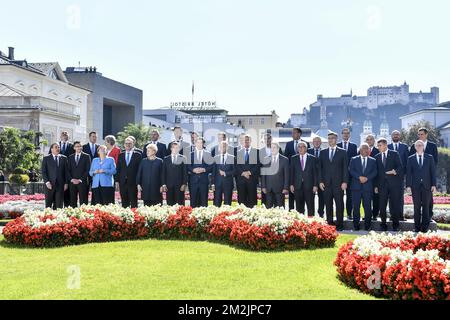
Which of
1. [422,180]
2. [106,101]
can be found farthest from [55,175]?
[106,101]

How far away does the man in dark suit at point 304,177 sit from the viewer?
44.5ft

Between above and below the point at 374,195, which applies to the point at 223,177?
above

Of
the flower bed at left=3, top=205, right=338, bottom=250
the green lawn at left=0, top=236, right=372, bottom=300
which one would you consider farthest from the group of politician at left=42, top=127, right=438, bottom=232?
the green lawn at left=0, top=236, right=372, bottom=300

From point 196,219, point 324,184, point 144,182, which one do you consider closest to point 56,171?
point 144,182

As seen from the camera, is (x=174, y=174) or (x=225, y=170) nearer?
(x=174, y=174)

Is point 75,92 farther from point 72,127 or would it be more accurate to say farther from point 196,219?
point 196,219

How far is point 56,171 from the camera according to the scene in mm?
14375

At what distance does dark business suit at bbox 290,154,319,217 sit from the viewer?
1356cm

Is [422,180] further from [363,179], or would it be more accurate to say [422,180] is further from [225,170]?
[225,170]

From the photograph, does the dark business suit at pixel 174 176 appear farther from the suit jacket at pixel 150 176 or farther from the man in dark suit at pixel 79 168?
the man in dark suit at pixel 79 168

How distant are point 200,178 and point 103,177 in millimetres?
2437

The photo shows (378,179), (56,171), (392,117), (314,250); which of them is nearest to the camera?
(314,250)

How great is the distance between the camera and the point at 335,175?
43.7 ft
